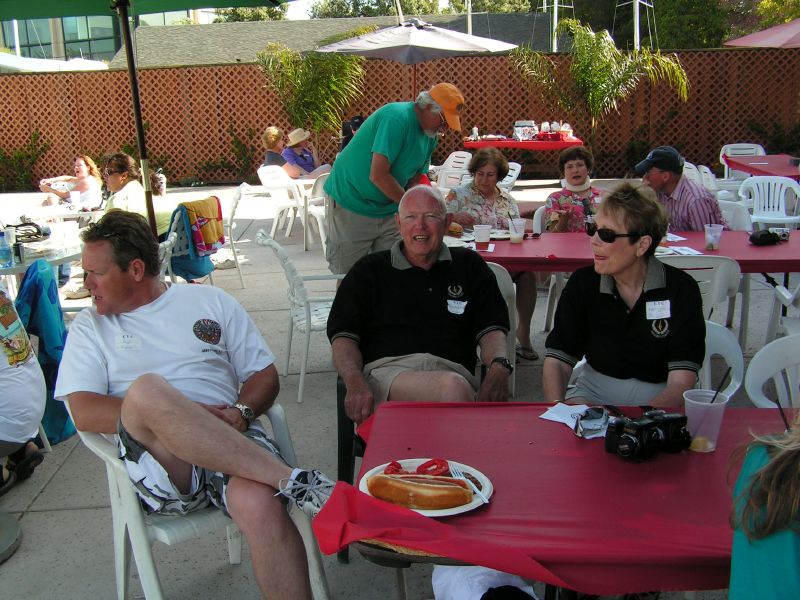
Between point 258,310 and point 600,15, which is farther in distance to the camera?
point 600,15

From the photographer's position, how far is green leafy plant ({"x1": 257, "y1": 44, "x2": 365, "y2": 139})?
12.6 metres

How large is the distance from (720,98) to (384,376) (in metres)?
12.4

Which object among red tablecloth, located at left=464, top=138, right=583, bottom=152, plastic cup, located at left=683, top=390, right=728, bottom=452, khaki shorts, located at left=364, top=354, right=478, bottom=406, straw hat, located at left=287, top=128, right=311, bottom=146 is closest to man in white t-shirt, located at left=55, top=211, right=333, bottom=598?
khaki shorts, located at left=364, top=354, right=478, bottom=406

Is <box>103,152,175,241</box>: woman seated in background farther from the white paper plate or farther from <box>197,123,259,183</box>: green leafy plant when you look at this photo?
<box>197,123,259,183</box>: green leafy plant

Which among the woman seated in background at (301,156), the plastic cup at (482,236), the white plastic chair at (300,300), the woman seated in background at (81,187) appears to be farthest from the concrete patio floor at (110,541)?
the woman seated in background at (301,156)

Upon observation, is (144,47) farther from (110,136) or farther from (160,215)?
(160,215)

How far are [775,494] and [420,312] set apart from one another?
1903 millimetres

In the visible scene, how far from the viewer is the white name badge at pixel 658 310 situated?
2473 millimetres

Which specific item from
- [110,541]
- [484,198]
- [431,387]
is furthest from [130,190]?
[431,387]

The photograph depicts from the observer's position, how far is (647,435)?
1.72 metres

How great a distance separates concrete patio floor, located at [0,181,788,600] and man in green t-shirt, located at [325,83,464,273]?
0.79 m

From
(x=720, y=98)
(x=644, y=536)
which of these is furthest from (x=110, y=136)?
(x=644, y=536)

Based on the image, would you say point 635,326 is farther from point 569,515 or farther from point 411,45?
point 411,45

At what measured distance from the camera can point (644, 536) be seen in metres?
1.44
